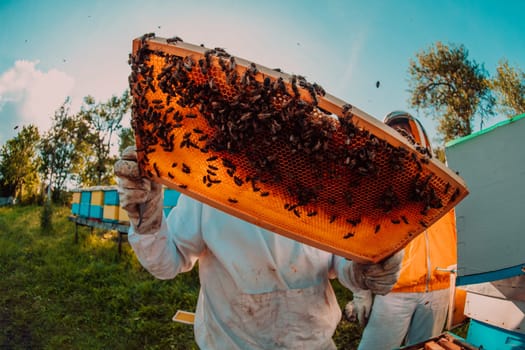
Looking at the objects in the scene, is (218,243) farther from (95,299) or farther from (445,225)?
(95,299)

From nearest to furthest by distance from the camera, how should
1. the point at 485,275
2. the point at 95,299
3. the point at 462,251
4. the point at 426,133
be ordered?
the point at 485,275 → the point at 462,251 → the point at 426,133 → the point at 95,299

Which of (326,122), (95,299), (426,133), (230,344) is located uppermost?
(426,133)

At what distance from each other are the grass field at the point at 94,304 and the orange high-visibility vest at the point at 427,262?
2227 mm

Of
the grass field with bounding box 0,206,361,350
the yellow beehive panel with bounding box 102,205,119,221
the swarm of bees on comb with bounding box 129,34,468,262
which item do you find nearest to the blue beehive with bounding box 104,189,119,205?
the yellow beehive panel with bounding box 102,205,119,221

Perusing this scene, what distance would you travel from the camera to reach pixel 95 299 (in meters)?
8.34

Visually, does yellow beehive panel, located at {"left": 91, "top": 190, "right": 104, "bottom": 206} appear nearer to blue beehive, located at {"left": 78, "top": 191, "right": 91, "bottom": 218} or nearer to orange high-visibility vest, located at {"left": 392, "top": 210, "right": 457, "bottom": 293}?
blue beehive, located at {"left": 78, "top": 191, "right": 91, "bottom": 218}

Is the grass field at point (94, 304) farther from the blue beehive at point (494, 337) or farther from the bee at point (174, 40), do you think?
the bee at point (174, 40)

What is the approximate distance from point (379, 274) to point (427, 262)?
274 cm

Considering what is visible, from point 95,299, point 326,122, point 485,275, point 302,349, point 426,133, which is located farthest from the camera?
point 95,299

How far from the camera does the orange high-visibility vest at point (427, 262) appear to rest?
4.31 metres

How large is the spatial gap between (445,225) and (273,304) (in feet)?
12.1

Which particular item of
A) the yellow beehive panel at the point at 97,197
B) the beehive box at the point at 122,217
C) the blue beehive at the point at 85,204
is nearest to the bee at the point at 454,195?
the beehive box at the point at 122,217

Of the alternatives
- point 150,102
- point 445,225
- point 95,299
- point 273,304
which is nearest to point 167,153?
point 150,102

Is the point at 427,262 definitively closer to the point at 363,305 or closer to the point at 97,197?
the point at 363,305
